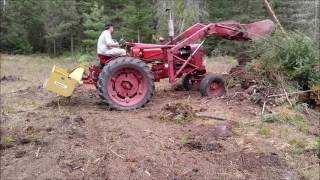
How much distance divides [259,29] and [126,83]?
3.52m

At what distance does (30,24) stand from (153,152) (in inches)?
1037

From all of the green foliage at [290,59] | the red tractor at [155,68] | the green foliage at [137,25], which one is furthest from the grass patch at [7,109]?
the green foliage at [137,25]

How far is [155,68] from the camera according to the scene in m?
10.7

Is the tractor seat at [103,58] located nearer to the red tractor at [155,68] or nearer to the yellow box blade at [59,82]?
the red tractor at [155,68]

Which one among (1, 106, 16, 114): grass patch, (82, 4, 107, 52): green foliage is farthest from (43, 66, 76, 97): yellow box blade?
(82, 4, 107, 52): green foliage

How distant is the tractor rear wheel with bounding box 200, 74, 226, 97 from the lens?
1070 centimetres

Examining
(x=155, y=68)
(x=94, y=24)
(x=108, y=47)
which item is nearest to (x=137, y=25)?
(x=94, y=24)

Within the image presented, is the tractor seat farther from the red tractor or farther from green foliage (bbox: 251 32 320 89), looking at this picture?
green foliage (bbox: 251 32 320 89)

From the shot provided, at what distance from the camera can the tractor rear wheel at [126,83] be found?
9742 millimetres

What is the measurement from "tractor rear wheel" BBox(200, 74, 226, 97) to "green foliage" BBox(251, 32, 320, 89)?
0.98 metres

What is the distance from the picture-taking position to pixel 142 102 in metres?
9.98

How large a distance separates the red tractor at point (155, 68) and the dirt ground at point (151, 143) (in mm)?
341

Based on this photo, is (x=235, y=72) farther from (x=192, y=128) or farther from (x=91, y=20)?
(x=91, y=20)

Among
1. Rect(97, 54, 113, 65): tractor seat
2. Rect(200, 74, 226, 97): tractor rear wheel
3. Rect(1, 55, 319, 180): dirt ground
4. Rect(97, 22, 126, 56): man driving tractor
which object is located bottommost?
Rect(1, 55, 319, 180): dirt ground
